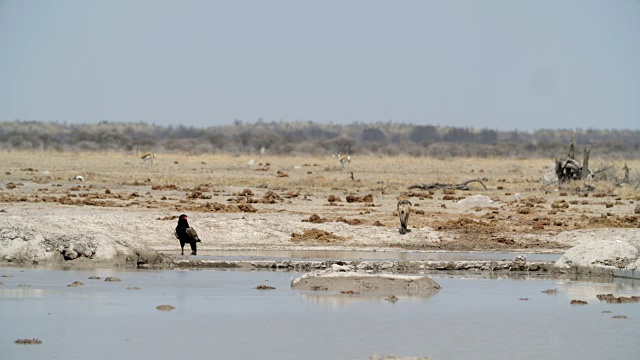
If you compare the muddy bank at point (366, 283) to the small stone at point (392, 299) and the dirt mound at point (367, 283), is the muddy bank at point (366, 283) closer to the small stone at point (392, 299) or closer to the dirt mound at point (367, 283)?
the dirt mound at point (367, 283)

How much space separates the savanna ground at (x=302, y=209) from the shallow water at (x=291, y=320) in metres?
4.56

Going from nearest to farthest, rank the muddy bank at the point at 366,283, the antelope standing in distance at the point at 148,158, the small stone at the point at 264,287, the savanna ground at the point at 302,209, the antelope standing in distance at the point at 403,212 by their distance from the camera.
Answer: the muddy bank at the point at 366,283 < the small stone at the point at 264,287 < the savanna ground at the point at 302,209 < the antelope standing in distance at the point at 403,212 < the antelope standing in distance at the point at 148,158

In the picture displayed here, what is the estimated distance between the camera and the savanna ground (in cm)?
2561

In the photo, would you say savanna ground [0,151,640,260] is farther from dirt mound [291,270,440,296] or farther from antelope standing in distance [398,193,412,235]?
dirt mound [291,270,440,296]

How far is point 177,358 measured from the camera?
37.7 feet

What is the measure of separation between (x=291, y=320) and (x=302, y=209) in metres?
17.9

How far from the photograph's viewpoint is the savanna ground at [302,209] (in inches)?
1008

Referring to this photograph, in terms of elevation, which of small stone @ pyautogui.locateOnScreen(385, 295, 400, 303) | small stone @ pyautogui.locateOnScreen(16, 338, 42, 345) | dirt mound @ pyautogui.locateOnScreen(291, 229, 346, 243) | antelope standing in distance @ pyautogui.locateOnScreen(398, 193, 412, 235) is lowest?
dirt mound @ pyautogui.locateOnScreen(291, 229, 346, 243)

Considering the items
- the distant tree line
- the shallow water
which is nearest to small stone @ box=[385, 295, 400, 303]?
the shallow water

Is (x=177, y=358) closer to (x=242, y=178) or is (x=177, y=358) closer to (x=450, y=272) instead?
(x=450, y=272)

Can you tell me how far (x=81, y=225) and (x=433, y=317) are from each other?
943 cm

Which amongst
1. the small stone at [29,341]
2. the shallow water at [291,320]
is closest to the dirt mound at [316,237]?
the shallow water at [291,320]

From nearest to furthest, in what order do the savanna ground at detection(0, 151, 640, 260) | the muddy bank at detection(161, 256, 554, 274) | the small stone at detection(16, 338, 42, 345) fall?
the small stone at detection(16, 338, 42, 345) < the muddy bank at detection(161, 256, 554, 274) < the savanna ground at detection(0, 151, 640, 260)

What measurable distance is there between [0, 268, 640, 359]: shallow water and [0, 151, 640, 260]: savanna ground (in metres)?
4.56
